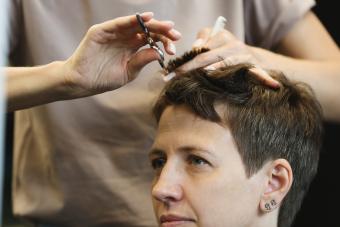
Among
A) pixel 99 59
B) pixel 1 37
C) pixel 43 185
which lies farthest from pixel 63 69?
pixel 1 37

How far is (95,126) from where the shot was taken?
150 centimetres

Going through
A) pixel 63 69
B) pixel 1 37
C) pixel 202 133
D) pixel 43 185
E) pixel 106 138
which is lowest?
pixel 43 185

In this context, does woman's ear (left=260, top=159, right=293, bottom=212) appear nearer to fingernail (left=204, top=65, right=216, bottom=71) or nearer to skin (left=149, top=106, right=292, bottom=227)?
skin (left=149, top=106, right=292, bottom=227)

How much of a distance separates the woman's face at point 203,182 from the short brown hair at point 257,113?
0.08 feet

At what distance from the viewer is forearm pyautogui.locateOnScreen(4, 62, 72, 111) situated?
1292mm

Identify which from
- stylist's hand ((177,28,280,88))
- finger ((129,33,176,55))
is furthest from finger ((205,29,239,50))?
finger ((129,33,176,55))

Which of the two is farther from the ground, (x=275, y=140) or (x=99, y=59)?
(x=99, y=59)

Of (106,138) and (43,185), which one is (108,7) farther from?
(43,185)

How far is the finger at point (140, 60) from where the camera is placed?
4.08 feet

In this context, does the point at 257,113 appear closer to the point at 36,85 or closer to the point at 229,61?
the point at 229,61

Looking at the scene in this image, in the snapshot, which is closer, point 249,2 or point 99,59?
point 99,59

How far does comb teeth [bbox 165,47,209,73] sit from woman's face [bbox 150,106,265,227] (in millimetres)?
94

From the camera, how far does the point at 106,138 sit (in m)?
1.52

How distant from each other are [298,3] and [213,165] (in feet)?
1.67
